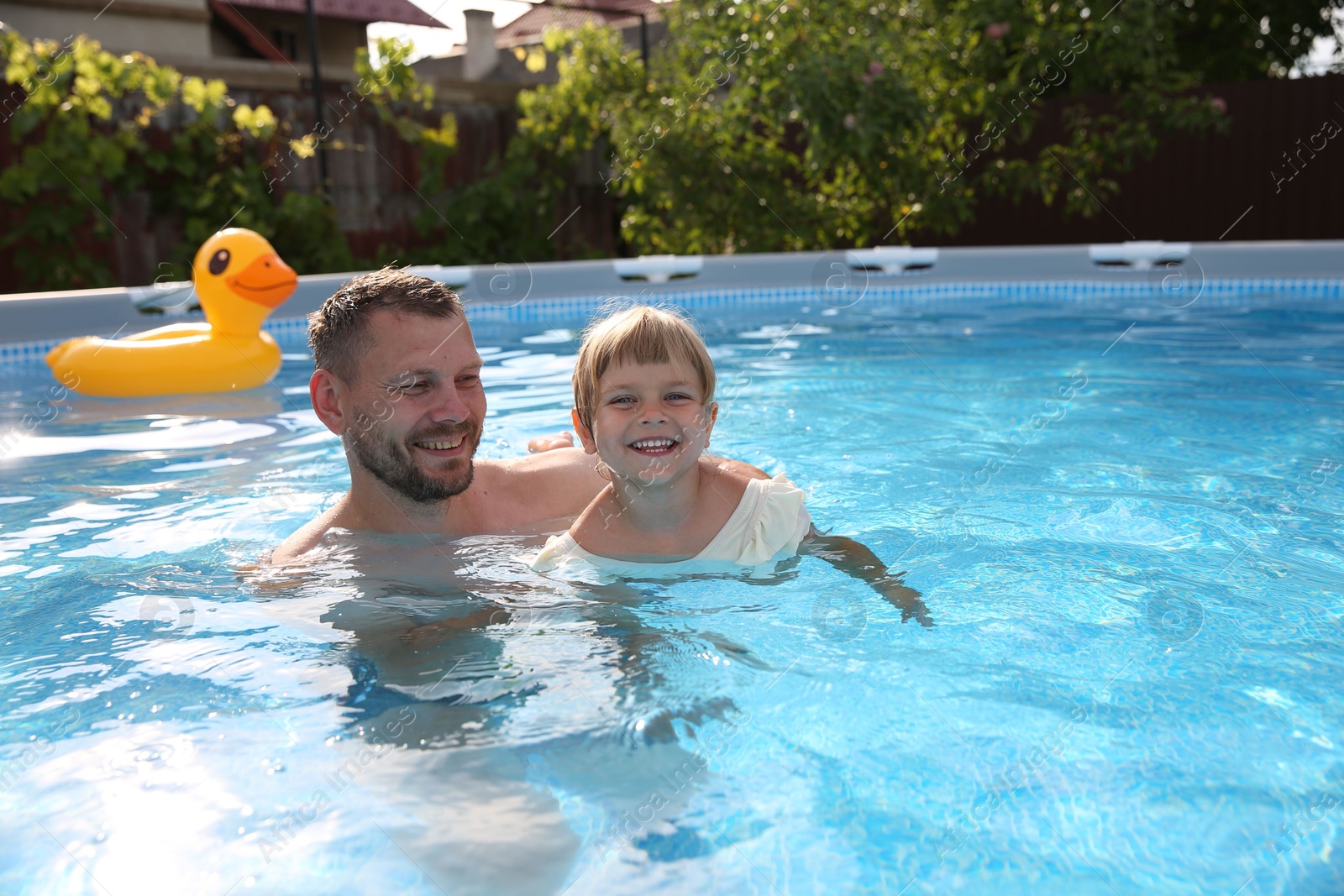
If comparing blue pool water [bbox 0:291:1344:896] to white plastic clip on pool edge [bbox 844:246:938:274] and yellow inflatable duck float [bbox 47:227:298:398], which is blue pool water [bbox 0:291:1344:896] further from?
white plastic clip on pool edge [bbox 844:246:938:274]

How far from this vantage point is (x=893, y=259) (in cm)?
1008

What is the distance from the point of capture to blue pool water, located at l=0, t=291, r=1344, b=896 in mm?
1928

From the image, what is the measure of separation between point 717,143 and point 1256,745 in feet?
33.7

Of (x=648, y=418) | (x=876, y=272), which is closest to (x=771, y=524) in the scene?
(x=648, y=418)

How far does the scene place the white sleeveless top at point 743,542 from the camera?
119 inches

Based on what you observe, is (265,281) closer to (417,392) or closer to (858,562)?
(417,392)

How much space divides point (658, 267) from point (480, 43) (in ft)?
60.8

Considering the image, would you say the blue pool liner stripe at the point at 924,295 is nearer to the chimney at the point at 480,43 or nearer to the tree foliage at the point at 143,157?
the tree foliage at the point at 143,157

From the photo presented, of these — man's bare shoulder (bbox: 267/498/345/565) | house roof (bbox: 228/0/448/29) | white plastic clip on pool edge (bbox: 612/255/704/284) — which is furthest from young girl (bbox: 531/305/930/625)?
house roof (bbox: 228/0/448/29)

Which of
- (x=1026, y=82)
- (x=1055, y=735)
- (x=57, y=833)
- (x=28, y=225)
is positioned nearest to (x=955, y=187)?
(x=1026, y=82)

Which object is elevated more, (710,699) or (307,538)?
(307,538)

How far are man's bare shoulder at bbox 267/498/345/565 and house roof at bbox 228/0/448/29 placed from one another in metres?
19.3

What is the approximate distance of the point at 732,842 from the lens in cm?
195

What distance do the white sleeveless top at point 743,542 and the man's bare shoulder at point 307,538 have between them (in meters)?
0.54
